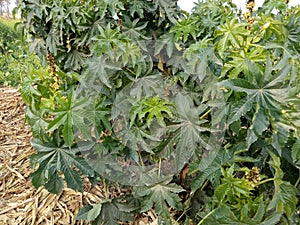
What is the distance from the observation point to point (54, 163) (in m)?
1.53

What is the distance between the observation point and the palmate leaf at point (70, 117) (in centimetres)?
138

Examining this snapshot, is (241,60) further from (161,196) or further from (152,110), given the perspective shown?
(161,196)

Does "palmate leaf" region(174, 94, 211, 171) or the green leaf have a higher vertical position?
the green leaf

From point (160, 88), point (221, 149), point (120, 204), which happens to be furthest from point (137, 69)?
point (120, 204)

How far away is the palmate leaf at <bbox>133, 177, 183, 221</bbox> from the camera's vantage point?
158cm

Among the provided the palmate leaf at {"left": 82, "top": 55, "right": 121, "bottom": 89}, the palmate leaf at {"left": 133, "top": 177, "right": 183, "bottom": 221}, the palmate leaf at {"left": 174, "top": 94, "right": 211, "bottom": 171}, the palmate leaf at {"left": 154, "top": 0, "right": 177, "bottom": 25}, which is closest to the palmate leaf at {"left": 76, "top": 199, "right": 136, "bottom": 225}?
the palmate leaf at {"left": 133, "top": 177, "right": 183, "bottom": 221}

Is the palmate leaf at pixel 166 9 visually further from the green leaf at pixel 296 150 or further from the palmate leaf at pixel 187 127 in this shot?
the green leaf at pixel 296 150

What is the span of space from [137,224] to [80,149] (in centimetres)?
62

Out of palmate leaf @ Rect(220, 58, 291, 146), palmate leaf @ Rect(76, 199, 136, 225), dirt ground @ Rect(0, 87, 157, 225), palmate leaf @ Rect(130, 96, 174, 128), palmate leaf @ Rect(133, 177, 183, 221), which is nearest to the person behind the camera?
palmate leaf @ Rect(220, 58, 291, 146)

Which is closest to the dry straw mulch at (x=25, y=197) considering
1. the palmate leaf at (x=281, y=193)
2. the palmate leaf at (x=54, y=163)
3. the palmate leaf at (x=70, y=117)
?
the palmate leaf at (x=54, y=163)

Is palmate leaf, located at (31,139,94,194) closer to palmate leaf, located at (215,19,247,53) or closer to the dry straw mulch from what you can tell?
the dry straw mulch

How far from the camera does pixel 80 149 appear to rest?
5.20 ft

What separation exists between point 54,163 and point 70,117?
0.27m

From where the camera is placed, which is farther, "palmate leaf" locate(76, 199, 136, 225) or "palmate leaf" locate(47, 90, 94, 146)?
"palmate leaf" locate(76, 199, 136, 225)
